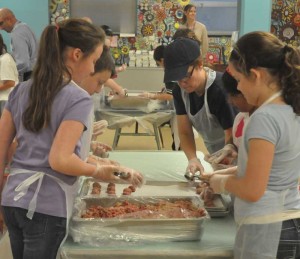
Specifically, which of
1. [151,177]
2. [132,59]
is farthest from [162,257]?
[132,59]

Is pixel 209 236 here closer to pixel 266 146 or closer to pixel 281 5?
pixel 266 146

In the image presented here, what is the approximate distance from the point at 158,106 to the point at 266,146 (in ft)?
10.7

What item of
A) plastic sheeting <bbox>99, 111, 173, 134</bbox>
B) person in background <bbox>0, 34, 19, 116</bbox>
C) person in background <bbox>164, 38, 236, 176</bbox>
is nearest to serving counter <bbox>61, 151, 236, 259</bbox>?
person in background <bbox>164, 38, 236, 176</bbox>

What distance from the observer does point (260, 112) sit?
3.90ft

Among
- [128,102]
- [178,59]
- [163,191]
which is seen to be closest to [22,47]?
[128,102]

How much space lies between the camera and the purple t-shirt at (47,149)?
1.33m

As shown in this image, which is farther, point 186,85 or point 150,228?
point 186,85

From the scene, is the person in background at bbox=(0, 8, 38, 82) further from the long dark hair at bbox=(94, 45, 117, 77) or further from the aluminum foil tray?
the long dark hair at bbox=(94, 45, 117, 77)

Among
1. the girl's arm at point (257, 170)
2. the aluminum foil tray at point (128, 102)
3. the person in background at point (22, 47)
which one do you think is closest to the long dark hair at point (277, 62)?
the girl's arm at point (257, 170)

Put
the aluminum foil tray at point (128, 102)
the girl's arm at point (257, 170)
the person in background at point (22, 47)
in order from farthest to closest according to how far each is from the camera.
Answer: the person in background at point (22, 47) → the aluminum foil tray at point (128, 102) → the girl's arm at point (257, 170)

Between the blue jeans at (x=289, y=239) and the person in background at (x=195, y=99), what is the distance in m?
0.71

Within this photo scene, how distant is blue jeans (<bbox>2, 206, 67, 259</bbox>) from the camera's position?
135cm

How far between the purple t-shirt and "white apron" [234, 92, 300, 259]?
0.49m

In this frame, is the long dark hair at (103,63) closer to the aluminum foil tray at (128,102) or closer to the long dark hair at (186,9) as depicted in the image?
the aluminum foil tray at (128,102)
